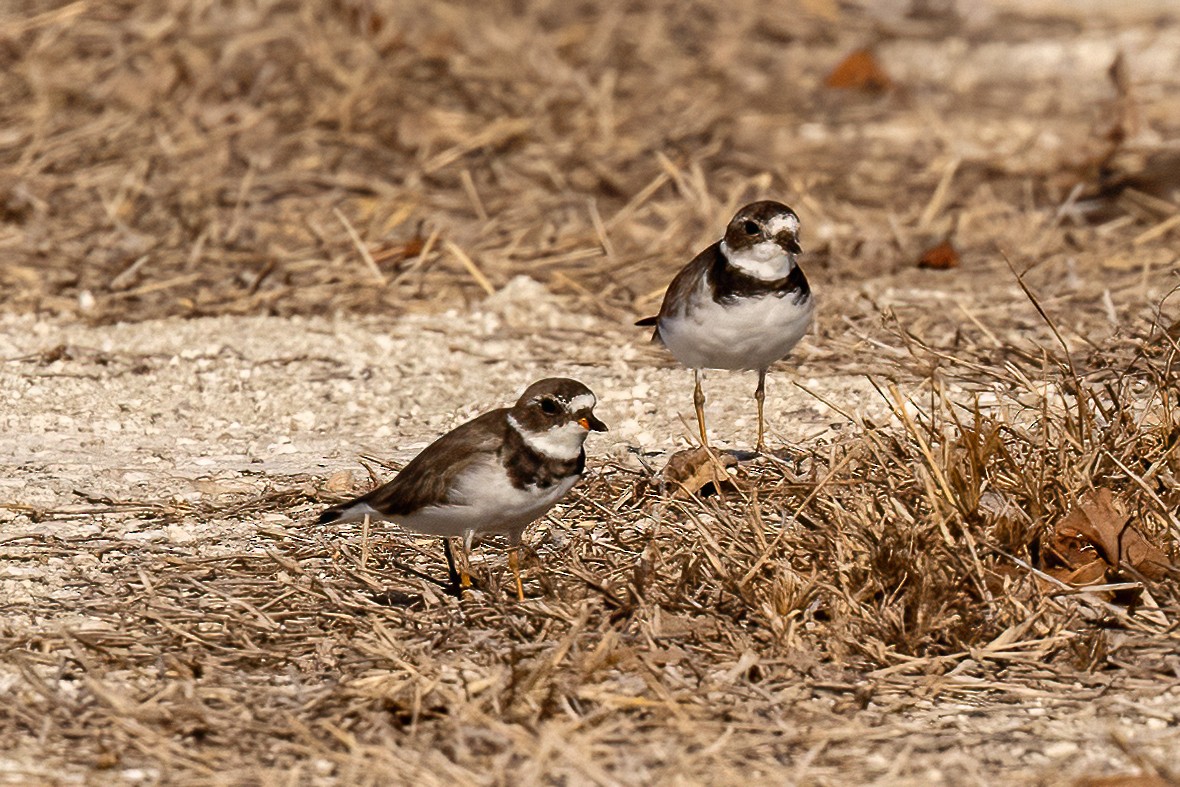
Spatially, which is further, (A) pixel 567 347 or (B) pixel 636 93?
(B) pixel 636 93

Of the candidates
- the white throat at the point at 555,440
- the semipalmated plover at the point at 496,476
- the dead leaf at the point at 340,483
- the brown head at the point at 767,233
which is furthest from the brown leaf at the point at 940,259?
the white throat at the point at 555,440

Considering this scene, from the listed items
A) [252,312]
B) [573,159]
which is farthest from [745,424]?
[573,159]

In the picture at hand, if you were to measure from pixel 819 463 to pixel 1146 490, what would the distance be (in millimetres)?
1128

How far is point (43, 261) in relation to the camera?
28.5 ft

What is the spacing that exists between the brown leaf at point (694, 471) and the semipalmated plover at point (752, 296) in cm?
29

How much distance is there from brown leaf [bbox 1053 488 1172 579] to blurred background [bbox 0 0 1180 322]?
3.50m

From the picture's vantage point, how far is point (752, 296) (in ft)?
19.4

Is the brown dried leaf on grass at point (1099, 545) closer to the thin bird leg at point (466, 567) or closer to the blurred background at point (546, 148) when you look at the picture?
the thin bird leg at point (466, 567)

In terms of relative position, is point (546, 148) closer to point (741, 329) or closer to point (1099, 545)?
point (741, 329)

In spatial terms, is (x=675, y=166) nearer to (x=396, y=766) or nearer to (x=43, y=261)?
(x=43, y=261)

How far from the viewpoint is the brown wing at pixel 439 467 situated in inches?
194

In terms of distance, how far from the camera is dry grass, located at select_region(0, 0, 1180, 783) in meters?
4.32

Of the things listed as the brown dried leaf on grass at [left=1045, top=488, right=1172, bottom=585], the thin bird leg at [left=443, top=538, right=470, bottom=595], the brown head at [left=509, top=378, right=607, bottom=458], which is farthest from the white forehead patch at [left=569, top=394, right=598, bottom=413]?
the brown dried leaf on grass at [left=1045, top=488, right=1172, bottom=585]

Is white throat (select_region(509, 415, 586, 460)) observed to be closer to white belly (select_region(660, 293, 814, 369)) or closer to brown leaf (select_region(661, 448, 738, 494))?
brown leaf (select_region(661, 448, 738, 494))
